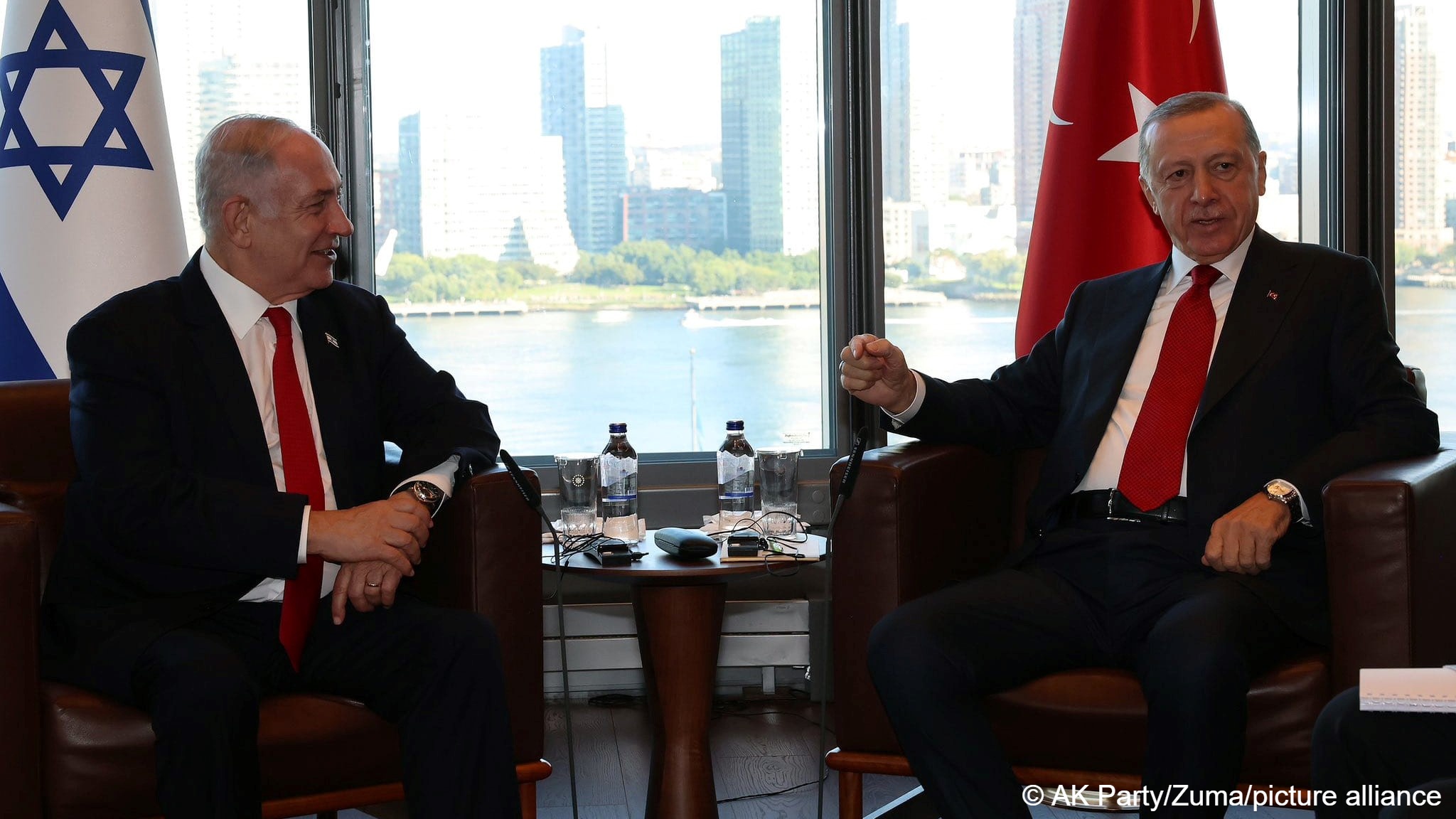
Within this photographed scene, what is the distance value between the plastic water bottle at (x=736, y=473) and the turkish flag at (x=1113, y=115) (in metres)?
0.85

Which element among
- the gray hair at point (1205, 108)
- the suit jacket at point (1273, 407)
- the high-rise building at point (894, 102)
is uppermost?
the high-rise building at point (894, 102)

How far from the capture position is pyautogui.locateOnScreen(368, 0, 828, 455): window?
11.6 feet

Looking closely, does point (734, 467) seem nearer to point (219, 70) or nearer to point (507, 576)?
point (507, 576)

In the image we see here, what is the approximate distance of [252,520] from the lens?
1.89 meters

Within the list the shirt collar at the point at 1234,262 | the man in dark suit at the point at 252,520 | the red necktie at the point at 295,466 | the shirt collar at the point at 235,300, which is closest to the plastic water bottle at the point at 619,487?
the man in dark suit at the point at 252,520

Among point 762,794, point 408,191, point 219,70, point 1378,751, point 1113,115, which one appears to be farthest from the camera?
point 408,191

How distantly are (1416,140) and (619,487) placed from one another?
8.67 ft

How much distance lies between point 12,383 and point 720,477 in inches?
55.2

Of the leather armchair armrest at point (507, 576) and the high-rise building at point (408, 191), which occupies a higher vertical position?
the high-rise building at point (408, 191)

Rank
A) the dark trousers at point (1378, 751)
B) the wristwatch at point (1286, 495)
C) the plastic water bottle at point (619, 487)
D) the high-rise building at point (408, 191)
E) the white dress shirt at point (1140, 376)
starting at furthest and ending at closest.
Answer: the high-rise building at point (408, 191), the plastic water bottle at point (619, 487), the white dress shirt at point (1140, 376), the wristwatch at point (1286, 495), the dark trousers at point (1378, 751)

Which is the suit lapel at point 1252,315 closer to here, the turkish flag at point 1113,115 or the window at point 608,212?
the turkish flag at point 1113,115

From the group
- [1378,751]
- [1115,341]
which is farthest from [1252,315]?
[1378,751]

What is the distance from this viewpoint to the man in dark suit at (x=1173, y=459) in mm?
1869

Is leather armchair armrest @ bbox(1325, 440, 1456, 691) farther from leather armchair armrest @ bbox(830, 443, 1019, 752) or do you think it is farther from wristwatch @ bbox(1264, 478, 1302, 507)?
leather armchair armrest @ bbox(830, 443, 1019, 752)
